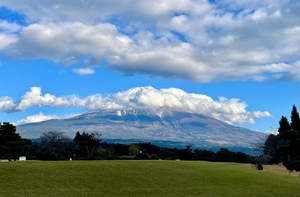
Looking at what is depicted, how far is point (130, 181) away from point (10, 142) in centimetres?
3022

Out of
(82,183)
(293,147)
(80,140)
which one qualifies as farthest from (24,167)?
(80,140)

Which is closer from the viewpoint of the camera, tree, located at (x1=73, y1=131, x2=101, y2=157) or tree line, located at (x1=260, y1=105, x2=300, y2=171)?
tree line, located at (x1=260, y1=105, x2=300, y2=171)

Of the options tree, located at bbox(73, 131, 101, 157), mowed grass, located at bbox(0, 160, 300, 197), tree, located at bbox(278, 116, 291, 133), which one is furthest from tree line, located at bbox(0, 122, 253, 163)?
tree, located at bbox(278, 116, 291, 133)

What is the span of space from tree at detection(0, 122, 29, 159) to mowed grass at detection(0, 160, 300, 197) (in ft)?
66.1

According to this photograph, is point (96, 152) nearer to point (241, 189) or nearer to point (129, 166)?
point (129, 166)

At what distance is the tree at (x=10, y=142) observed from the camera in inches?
2484

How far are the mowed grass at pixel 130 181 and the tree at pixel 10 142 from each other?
20.2 meters

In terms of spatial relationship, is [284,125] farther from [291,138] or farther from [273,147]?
[273,147]

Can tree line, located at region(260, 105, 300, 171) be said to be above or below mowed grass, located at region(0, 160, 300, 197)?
above

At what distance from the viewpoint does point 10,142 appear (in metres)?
62.9

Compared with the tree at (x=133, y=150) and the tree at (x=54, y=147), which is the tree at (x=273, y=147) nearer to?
the tree at (x=133, y=150)

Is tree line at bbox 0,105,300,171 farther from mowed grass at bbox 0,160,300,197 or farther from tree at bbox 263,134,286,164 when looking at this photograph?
mowed grass at bbox 0,160,300,197

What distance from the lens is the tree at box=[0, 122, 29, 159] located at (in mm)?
63094

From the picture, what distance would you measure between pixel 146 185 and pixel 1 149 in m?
34.1
